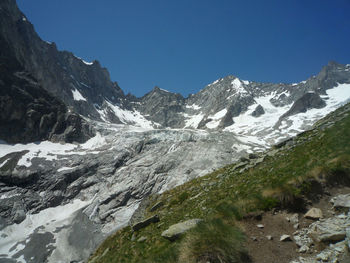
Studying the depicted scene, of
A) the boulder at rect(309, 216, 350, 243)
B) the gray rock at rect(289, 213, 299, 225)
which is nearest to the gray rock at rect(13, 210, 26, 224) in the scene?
the gray rock at rect(289, 213, 299, 225)

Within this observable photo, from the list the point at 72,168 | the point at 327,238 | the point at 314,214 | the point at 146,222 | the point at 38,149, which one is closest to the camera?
the point at 327,238

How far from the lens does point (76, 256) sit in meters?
53.9

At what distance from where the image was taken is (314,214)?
252 inches

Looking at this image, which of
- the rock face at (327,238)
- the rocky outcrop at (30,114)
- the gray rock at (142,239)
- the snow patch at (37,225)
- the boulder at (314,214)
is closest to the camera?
the rock face at (327,238)

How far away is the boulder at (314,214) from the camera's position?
6.32 meters

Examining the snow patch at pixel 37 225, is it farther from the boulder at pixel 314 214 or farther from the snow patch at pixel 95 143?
the boulder at pixel 314 214

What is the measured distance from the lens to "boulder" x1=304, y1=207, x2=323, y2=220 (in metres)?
6.32

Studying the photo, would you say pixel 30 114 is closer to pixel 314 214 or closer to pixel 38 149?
pixel 38 149

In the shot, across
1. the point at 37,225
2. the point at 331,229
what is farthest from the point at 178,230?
the point at 37,225

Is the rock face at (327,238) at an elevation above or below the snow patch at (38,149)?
below

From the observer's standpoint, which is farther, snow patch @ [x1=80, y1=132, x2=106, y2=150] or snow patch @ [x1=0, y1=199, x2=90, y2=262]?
snow patch @ [x1=80, y1=132, x2=106, y2=150]

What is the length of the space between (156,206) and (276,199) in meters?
10.7

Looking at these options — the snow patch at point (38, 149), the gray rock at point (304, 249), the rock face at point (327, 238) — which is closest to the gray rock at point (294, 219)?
the rock face at point (327, 238)

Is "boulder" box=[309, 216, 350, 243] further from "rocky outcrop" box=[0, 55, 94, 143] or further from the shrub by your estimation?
"rocky outcrop" box=[0, 55, 94, 143]
